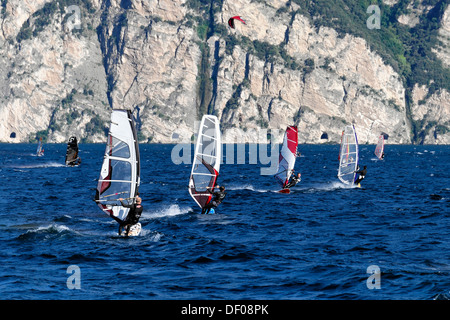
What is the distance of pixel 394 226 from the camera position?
3070 centimetres

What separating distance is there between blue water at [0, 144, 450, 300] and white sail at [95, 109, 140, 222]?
144 cm

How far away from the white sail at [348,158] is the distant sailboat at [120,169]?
27014 millimetres

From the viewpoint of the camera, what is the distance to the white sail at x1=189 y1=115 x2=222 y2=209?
1335 inches

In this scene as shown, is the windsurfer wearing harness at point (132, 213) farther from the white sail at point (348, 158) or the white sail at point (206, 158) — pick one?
the white sail at point (348, 158)

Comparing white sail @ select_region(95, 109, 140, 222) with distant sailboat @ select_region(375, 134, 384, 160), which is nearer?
white sail @ select_region(95, 109, 140, 222)

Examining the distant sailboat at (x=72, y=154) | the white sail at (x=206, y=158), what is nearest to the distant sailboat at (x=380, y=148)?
the distant sailboat at (x=72, y=154)

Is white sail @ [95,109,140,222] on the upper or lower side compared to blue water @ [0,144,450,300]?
upper

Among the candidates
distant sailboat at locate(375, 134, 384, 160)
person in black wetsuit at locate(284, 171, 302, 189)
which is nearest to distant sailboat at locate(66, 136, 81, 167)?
person in black wetsuit at locate(284, 171, 302, 189)

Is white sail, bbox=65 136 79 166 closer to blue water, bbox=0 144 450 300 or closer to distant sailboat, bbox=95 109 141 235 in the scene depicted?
blue water, bbox=0 144 450 300

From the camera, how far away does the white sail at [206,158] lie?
33906 millimetres

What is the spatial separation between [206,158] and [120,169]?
840 centimetres

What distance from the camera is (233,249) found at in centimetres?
2439

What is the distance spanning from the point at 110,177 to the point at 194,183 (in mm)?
8743
